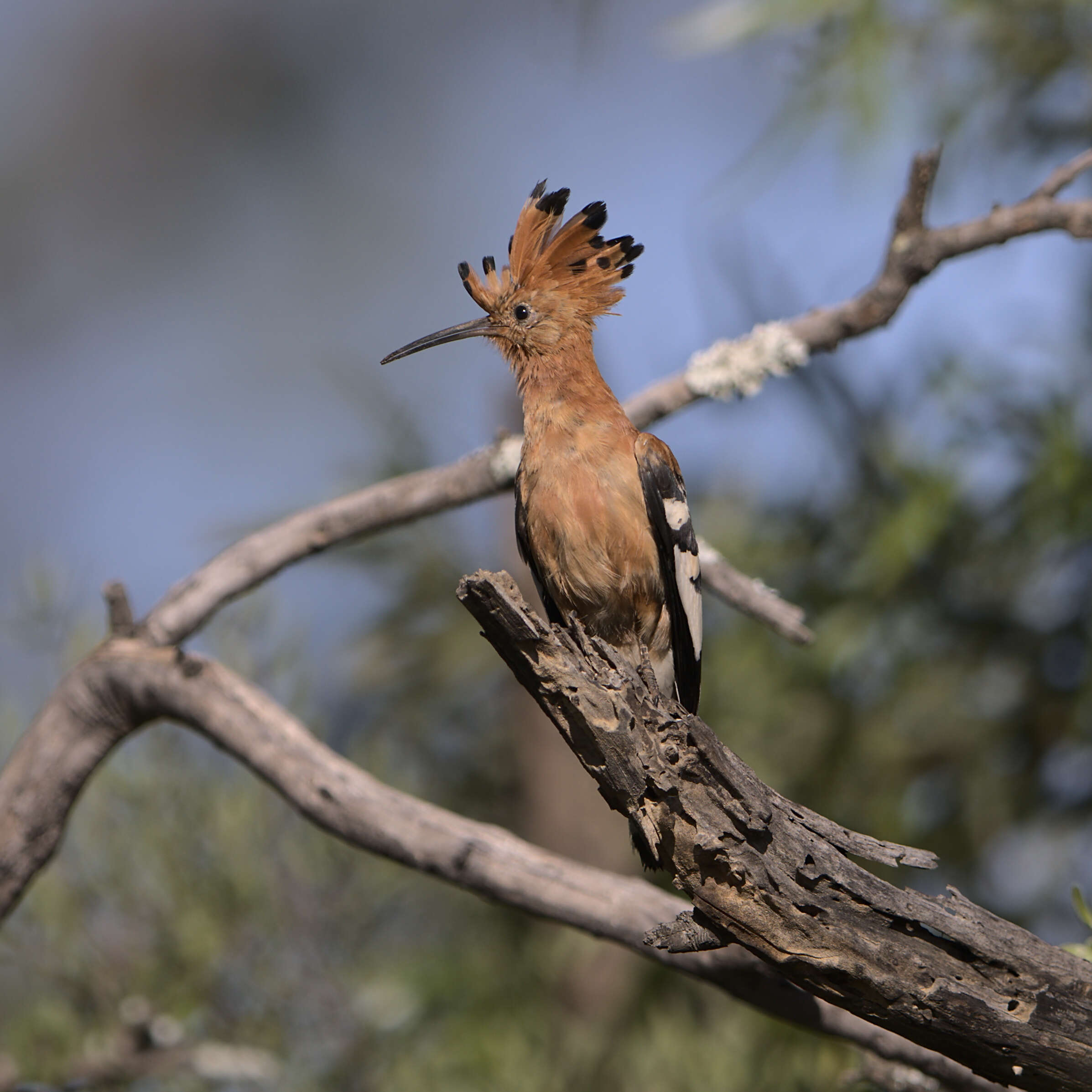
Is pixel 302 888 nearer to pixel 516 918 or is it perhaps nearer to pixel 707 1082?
pixel 516 918

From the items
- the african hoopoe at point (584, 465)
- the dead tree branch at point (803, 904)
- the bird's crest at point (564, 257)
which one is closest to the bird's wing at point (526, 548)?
the african hoopoe at point (584, 465)

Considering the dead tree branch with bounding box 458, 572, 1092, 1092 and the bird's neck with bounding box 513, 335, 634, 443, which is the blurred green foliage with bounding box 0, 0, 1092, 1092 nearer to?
the bird's neck with bounding box 513, 335, 634, 443

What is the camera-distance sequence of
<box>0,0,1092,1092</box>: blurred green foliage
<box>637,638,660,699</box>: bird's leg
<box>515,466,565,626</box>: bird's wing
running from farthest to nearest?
<box>0,0,1092,1092</box>: blurred green foliage, <box>515,466,565,626</box>: bird's wing, <box>637,638,660,699</box>: bird's leg

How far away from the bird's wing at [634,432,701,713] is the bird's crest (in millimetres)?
391

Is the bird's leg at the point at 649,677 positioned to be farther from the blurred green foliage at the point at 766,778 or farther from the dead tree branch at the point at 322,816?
the blurred green foliage at the point at 766,778

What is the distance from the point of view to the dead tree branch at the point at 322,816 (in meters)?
2.19

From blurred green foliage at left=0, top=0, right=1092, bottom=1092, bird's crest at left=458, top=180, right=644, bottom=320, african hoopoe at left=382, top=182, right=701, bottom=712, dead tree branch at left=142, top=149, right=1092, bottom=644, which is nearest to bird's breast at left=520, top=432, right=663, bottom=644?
african hoopoe at left=382, top=182, right=701, bottom=712

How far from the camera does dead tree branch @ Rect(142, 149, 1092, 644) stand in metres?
2.52

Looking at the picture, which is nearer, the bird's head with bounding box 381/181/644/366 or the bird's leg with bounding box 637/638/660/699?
the bird's leg with bounding box 637/638/660/699

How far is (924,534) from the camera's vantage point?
12.1 ft

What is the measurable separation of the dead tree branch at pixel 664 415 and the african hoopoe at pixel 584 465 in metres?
0.16

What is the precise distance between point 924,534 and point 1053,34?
1663 mm

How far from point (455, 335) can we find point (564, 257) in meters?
0.33

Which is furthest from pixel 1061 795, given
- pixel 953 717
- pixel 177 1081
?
pixel 177 1081
